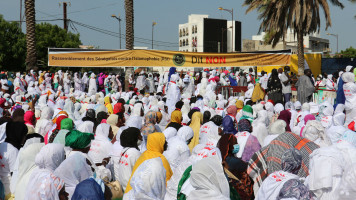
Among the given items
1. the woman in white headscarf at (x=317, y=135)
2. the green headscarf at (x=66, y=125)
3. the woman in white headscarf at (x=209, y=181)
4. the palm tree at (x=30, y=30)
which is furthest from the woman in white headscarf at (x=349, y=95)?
the palm tree at (x=30, y=30)

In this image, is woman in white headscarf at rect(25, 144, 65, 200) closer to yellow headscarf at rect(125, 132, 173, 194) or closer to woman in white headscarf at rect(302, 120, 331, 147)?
yellow headscarf at rect(125, 132, 173, 194)

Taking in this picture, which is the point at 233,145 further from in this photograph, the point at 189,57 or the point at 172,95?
the point at 189,57

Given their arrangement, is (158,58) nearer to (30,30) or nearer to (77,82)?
(77,82)

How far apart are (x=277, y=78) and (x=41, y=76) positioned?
1177 cm

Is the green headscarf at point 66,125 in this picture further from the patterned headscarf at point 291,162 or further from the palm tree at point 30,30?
the palm tree at point 30,30

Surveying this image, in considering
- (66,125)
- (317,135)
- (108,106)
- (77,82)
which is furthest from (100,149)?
(77,82)

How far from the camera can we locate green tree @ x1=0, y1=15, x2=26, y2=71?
4291 centimetres

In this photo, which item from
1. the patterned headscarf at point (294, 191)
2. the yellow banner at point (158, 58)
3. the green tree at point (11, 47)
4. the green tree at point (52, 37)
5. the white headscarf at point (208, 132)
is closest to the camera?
the patterned headscarf at point (294, 191)

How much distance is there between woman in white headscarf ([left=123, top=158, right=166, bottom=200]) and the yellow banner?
1550 centimetres

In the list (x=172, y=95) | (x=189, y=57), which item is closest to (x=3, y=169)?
(x=172, y=95)

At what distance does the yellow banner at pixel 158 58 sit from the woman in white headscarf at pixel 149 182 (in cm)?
1550

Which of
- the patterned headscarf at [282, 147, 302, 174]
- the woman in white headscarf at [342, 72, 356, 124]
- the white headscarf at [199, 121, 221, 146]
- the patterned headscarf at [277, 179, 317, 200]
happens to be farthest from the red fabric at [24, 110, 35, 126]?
the woman in white headscarf at [342, 72, 356, 124]

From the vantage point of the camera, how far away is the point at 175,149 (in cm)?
600

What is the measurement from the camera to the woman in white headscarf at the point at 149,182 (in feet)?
13.9
